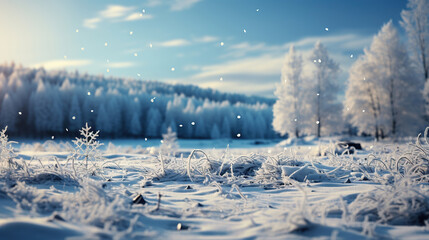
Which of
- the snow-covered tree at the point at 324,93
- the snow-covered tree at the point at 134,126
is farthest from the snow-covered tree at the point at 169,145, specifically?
the snow-covered tree at the point at 134,126

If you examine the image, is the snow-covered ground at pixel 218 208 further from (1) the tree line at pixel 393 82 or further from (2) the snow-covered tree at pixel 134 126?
(2) the snow-covered tree at pixel 134 126

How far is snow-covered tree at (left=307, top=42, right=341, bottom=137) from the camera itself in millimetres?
25469

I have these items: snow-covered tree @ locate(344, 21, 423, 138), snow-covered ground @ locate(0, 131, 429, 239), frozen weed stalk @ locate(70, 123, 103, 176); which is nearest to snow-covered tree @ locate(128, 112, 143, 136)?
snow-covered tree @ locate(344, 21, 423, 138)

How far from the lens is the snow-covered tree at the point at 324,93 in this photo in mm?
25469

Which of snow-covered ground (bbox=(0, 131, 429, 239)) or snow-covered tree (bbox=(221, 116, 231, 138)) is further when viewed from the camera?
snow-covered tree (bbox=(221, 116, 231, 138))

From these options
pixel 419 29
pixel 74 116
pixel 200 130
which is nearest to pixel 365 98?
pixel 419 29

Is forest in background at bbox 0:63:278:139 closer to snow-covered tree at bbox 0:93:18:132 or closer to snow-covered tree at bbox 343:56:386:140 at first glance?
snow-covered tree at bbox 0:93:18:132

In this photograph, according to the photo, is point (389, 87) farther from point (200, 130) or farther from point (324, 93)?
point (200, 130)

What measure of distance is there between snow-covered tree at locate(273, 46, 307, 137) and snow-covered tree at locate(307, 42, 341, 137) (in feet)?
3.39

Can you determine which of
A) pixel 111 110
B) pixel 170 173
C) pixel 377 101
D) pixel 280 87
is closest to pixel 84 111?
pixel 111 110

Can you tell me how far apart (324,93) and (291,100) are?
2847 mm

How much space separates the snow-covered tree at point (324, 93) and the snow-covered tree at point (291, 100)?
1.03 meters

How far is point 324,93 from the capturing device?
2556 centimetres

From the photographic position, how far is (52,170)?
3186 mm
